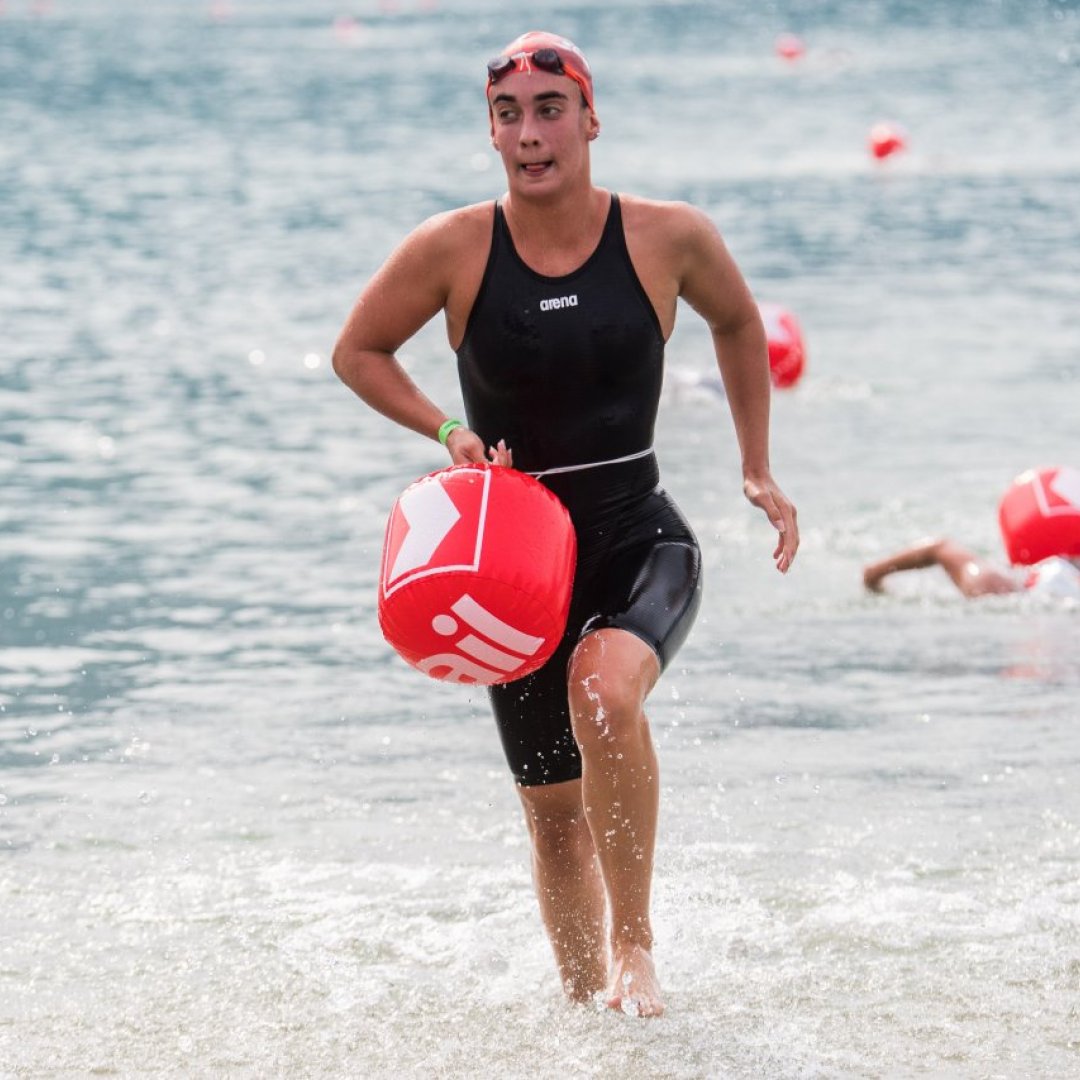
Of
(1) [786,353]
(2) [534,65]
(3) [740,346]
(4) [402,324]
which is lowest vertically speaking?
(1) [786,353]

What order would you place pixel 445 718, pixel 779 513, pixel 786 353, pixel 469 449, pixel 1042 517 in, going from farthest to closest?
1. pixel 786 353
2. pixel 1042 517
3. pixel 445 718
4. pixel 779 513
5. pixel 469 449

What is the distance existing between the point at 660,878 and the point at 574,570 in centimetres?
166

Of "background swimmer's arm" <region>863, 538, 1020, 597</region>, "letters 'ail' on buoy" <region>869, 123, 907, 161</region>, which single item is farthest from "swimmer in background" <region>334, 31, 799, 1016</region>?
"letters 'ail' on buoy" <region>869, 123, 907, 161</region>

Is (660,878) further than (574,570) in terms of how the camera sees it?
Yes

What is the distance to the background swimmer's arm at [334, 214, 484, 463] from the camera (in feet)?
16.4

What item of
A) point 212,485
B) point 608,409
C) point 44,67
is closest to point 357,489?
point 212,485

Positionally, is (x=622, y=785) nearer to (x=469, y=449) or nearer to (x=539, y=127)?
(x=469, y=449)

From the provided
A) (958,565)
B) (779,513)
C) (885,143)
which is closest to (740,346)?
(779,513)

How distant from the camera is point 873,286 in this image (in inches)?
819

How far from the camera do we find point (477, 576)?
4.67 m

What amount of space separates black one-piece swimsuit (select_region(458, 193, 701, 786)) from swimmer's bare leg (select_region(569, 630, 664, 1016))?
0.42ft

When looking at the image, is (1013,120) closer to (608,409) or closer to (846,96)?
(846,96)

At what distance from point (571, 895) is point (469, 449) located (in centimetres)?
123

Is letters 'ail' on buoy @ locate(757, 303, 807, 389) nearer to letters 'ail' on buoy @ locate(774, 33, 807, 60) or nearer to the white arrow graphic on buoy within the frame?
the white arrow graphic on buoy
